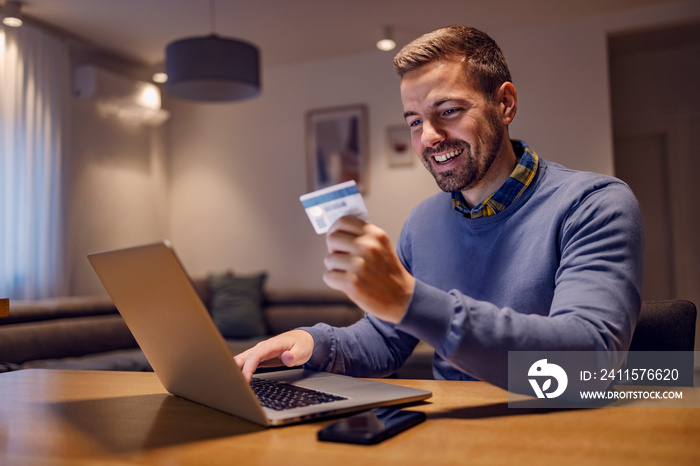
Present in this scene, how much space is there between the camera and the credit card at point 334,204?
0.67 metres

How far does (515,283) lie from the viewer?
1164 millimetres

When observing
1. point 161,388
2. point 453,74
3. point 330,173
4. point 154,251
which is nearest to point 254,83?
point 330,173

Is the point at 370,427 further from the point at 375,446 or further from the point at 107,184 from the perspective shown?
the point at 107,184

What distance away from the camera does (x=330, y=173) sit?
16.7 feet

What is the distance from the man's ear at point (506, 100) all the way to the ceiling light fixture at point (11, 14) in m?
3.75

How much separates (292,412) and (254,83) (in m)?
2.86

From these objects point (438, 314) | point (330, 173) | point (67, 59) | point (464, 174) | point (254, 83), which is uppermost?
point (67, 59)

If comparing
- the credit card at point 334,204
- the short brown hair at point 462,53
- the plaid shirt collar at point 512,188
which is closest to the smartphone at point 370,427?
the credit card at point 334,204

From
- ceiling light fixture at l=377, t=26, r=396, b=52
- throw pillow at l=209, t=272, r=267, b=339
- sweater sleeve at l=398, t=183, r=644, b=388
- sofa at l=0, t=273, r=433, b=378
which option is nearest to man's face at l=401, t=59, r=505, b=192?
sweater sleeve at l=398, t=183, r=644, b=388

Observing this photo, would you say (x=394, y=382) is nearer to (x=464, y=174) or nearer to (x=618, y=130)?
(x=464, y=174)

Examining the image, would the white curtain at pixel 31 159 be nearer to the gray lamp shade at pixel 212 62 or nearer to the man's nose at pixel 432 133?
the gray lamp shade at pixel 212 62

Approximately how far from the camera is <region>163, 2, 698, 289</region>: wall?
4367 mm

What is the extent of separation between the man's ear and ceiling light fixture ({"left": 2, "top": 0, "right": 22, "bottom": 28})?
12.3 ft

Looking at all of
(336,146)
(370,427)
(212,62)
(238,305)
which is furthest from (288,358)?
(336,146)
